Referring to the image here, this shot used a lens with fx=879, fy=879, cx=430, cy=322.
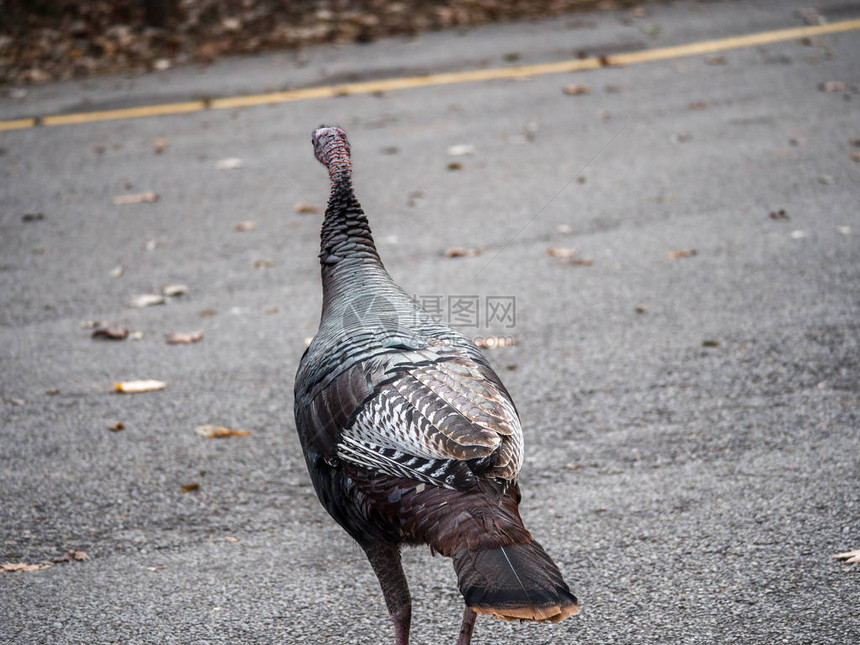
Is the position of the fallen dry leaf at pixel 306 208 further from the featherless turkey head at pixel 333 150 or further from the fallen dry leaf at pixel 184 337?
the featherless turkey head at pixel 333 150

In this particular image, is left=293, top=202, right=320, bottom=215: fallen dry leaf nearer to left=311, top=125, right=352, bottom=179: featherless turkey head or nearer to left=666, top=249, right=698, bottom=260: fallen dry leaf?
left=666, top=249, right=698, bottom=260: fallen dry leaf

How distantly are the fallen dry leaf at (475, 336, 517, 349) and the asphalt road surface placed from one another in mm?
61

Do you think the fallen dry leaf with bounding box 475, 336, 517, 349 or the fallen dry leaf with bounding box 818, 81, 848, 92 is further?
the fallen dry leaf with bounding box 818, 81, 848, 92

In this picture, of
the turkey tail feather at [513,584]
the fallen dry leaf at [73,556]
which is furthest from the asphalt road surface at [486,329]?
the turkey tail feather at [513,584]

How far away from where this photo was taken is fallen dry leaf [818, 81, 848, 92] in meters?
8.79

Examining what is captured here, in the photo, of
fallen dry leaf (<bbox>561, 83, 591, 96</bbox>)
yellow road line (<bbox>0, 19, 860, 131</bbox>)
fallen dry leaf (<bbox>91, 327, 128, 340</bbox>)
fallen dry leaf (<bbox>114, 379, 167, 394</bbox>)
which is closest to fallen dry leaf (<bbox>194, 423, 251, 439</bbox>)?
fallen dry leaf (<bbox>114, 379, 167, 394</bbox>)

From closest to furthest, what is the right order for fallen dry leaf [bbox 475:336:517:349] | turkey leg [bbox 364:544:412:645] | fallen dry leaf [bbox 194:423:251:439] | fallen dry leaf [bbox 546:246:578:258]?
turkey leg [bbox 364:544:412:645], fallen dry leaf [bbox 194:423:251:439], fallen dry leaf [bbox 475:336:517:349], fallen dry leaf [bbox 546:246:578:258]

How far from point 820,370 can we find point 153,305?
13.5 feet

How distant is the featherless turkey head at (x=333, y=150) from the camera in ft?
12.4

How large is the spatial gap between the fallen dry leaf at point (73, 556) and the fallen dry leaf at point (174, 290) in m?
2.59

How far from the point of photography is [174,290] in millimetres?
5988

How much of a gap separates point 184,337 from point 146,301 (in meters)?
0.63

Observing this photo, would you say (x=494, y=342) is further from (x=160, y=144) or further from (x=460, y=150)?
(x=160, y=144)

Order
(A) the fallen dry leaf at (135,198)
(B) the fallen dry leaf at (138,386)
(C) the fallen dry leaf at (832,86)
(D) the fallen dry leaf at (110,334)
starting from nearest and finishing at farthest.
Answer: (B) the fallen dry leaf at (138,386) < (D) the fallen dry leaf at (110,334) < (A) the fallen dry leaf at (135,198) < (C) the fallen dry leaf at (832,86)
